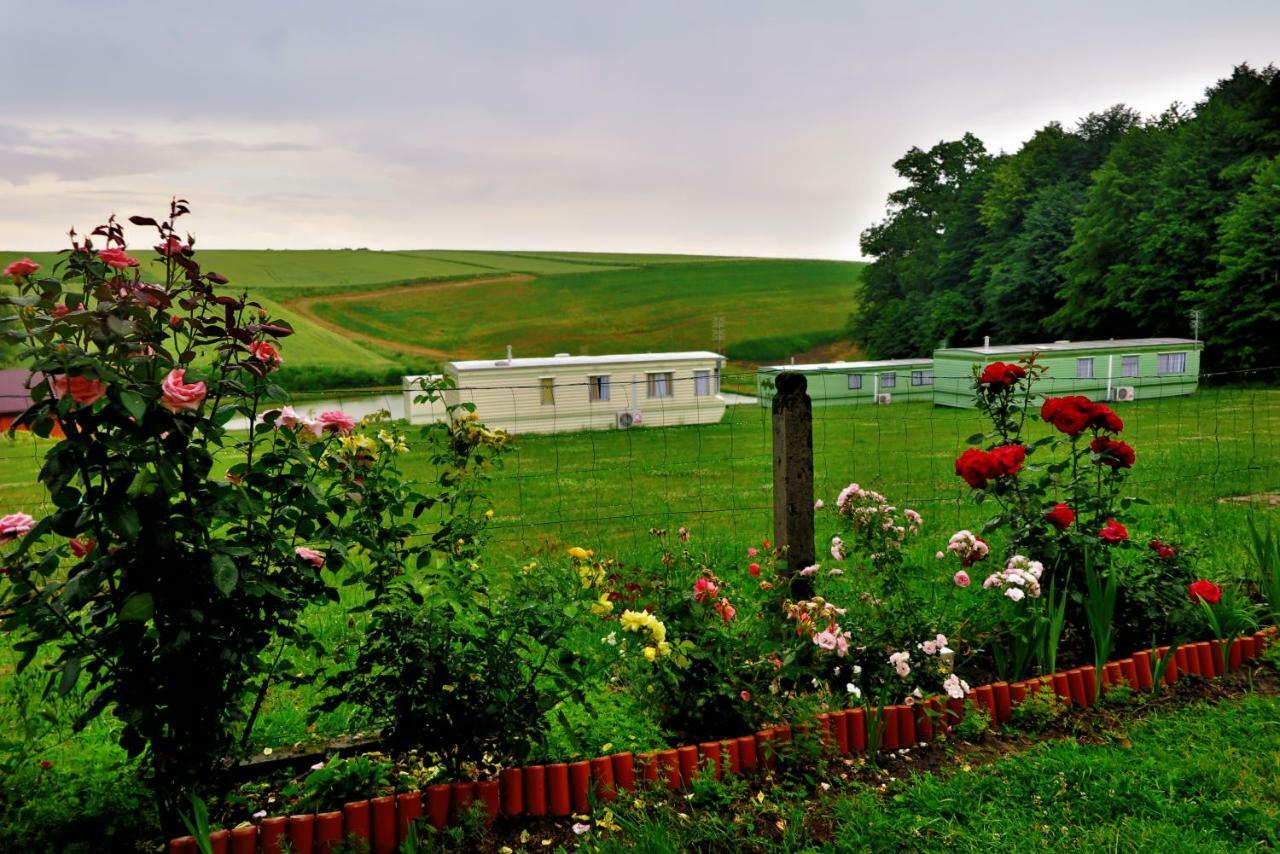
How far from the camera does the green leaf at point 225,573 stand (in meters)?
2.15

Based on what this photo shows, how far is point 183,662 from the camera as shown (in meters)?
2.36

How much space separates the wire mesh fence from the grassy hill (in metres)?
16.1

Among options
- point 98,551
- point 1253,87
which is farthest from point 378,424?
point 1253,87

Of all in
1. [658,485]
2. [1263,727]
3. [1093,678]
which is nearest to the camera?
[1263,727]

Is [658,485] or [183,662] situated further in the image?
[658,485]

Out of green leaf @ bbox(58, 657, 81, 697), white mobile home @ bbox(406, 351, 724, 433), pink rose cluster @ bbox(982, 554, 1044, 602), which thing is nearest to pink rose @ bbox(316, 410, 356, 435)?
green leaf @ bbox(58, 657, 81, 697)

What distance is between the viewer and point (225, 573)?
7.16 feet

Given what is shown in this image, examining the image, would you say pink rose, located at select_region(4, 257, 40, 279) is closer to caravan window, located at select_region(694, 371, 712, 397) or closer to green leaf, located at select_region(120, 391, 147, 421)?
green leaf, located at select_region(120, 391, 147, 421)

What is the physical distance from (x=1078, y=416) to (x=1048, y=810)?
1.61 meters

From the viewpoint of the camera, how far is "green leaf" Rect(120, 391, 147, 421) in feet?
6.56

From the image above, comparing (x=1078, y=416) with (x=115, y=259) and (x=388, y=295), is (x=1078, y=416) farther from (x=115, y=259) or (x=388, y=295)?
(x=388, y=295)

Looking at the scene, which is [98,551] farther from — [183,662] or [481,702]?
[481,702]

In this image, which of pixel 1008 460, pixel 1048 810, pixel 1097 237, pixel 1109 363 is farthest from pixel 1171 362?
pixel 1048 810

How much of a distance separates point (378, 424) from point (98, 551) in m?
1.18
